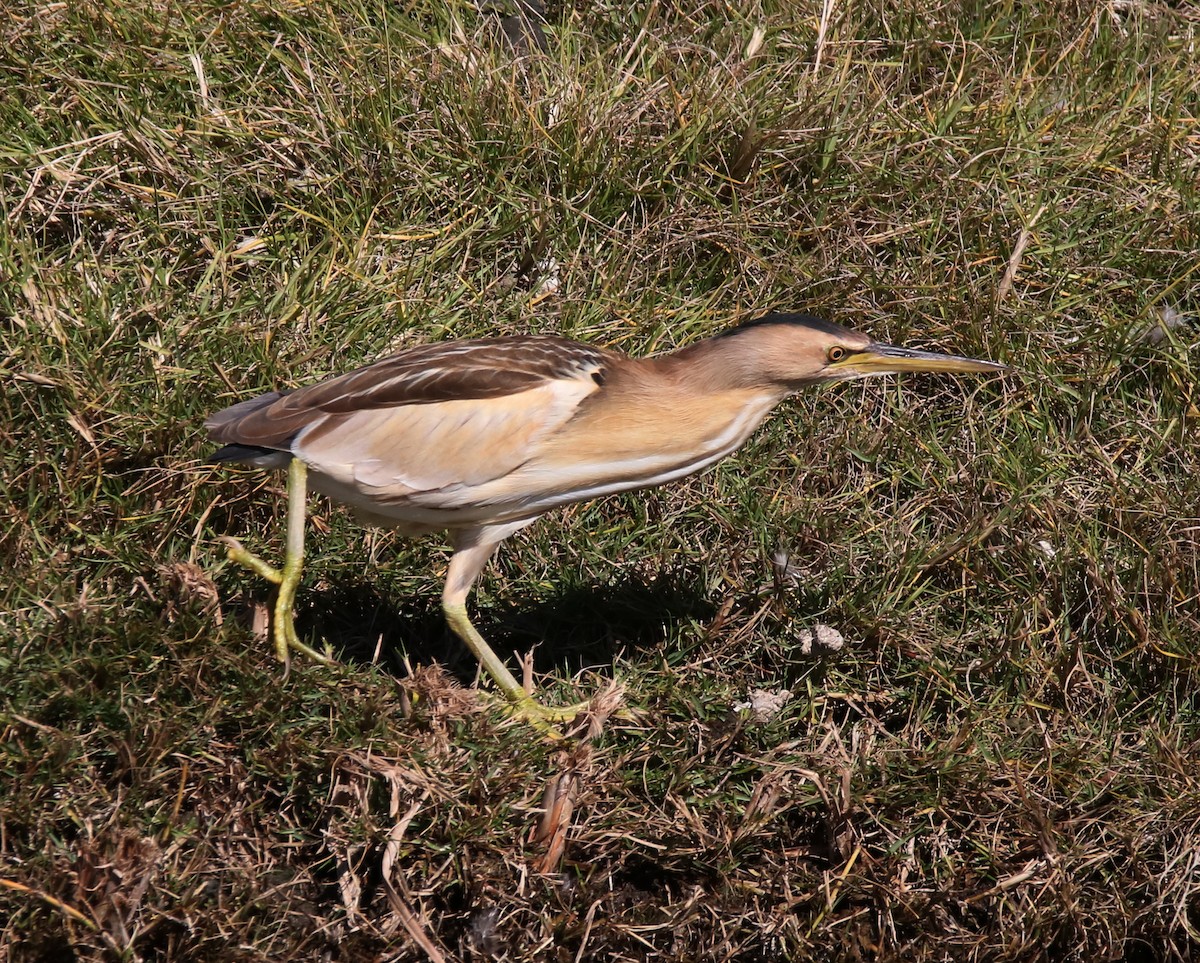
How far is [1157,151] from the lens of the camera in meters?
4.29

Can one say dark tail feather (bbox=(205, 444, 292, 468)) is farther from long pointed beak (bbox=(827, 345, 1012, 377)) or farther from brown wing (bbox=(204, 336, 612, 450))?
long pointed beak (bbox=(827, 345, 1012, 377))

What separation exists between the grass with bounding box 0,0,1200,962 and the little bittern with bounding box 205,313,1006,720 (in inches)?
11.8

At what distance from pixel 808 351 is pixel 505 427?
669 mm

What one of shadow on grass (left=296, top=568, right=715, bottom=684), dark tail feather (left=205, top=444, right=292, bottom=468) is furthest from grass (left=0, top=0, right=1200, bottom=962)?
dark tail feather (left=205, top=444, right=292, bottom=468)

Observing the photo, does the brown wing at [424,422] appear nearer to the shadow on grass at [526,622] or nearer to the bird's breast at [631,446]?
the bird's breast at [631,446]

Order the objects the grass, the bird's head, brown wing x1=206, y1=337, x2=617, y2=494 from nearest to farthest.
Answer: the grass
brown wing x1=206, y1=337, x2=617, y2=494
the bird's head

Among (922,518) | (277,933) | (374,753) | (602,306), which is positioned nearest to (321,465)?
(374,753)

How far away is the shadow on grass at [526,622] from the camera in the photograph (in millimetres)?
3471

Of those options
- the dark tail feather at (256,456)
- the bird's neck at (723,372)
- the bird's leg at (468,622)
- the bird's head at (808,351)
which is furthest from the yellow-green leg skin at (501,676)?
the bird's head at (808,351)

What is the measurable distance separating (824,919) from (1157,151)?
2.53m

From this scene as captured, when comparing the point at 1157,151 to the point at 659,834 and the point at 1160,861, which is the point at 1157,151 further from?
the point at 659,834

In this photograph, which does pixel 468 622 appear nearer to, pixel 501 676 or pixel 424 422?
pixel 501 676

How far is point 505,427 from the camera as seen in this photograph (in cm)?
304

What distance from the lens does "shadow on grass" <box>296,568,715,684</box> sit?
347cm
